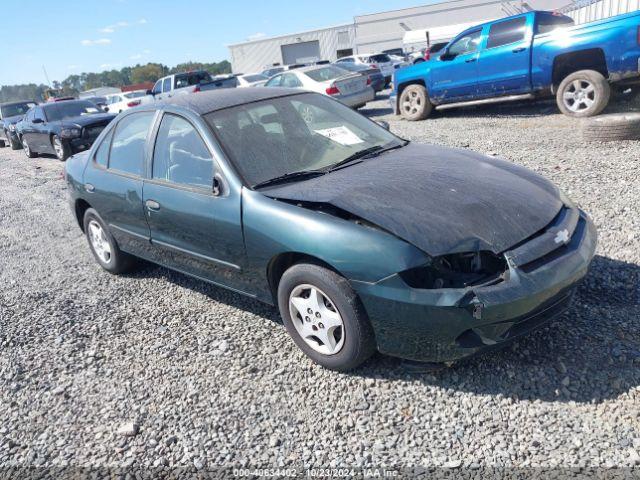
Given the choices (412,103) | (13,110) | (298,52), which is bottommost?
(412,103)

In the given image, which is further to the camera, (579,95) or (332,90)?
(332,90)

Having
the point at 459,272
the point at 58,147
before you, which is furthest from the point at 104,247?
the point at 58,147

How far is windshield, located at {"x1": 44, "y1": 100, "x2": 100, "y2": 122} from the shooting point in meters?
12.9

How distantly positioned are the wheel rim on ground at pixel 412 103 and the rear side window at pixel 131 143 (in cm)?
803

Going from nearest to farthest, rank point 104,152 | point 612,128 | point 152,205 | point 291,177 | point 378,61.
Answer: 1. point 291,177
2. point 152,205
3. point 104,152
4. point 612,128
5. point 378,61

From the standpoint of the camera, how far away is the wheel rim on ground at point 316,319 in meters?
2.85

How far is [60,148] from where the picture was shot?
39.7ft

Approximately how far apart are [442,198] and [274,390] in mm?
1471

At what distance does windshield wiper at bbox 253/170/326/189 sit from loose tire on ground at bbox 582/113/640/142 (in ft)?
17.4

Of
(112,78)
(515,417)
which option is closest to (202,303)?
(515,417)

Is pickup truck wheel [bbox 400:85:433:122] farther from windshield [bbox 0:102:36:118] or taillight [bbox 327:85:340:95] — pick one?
windshield [bbox 0:102:36:118]

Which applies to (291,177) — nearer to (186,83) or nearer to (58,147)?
(58,147)

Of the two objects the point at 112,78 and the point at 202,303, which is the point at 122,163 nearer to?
the point at 202,303

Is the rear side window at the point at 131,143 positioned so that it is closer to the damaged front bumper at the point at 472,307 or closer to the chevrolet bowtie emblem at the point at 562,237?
the damaged front bumper at the point at 472,307
